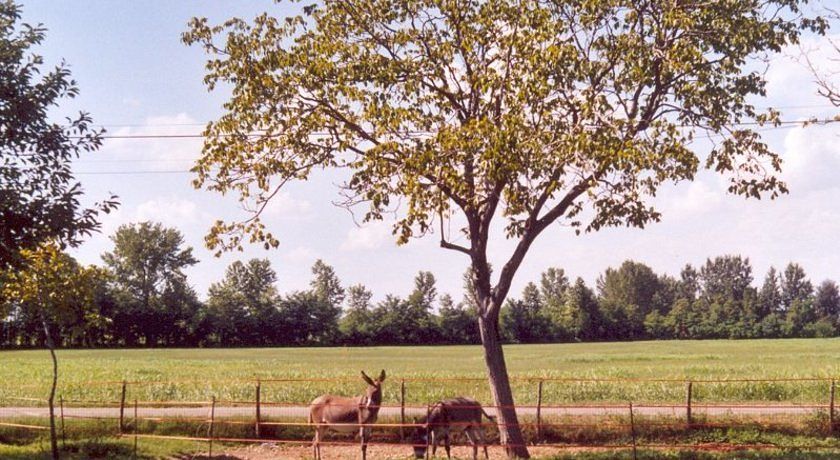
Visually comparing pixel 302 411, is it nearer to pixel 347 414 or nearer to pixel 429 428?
pixel 347 414

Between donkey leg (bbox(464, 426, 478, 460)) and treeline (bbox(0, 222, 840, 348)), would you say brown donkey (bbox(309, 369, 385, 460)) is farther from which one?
treeline (bbox(0, 222, 840, 348))

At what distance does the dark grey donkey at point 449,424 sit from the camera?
19547 millimetres

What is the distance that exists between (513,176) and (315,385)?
861 inches

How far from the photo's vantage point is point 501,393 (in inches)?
742

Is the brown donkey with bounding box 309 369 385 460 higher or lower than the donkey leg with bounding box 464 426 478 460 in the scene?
higher

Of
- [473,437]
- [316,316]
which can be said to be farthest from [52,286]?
[316,316]

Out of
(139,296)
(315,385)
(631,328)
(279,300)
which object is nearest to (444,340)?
(279,300)

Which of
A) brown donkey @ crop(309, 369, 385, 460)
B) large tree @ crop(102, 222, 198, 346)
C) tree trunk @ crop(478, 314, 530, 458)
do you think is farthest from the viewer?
large tree @ crop(102, 222, 198, 346)

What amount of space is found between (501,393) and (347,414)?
4.54 meters

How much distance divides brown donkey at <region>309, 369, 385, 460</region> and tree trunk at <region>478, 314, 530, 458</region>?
2933mm

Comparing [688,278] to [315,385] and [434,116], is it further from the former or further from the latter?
[434,116]

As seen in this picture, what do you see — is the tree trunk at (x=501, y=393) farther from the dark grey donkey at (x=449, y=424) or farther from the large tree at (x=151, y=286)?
the large tree at (x=151, y=286)

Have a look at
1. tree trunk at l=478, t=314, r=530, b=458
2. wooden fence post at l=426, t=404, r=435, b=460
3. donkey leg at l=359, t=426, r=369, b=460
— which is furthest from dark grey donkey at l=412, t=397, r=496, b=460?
donkey leg at l=359, t=426, r=369, b=460

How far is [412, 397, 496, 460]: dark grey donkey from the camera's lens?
19547 millimetres
